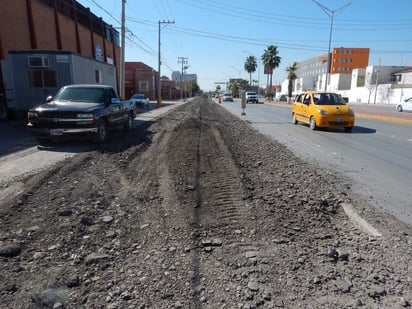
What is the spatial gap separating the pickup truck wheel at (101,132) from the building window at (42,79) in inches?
266

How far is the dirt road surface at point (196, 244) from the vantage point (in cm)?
259

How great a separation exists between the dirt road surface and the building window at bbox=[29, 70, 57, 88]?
10565 millimetres

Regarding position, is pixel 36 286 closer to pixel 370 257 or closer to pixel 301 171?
pixel 370 257

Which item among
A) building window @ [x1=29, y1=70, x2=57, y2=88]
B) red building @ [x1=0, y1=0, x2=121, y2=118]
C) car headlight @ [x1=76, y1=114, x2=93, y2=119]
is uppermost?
red building @ [x1=0, y1=0, x2=121, y2=118]

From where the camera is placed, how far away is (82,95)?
33.7ft

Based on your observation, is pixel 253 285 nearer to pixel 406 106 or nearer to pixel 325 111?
pixel 325 111

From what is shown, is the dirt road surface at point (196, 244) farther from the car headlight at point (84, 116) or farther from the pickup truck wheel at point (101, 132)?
the pickup truck wheel at point (101, 132)

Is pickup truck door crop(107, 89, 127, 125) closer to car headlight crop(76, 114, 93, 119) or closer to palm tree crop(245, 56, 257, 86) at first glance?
car headlight crop(76, 114, 93, 119)

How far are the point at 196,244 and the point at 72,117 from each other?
7.09 m

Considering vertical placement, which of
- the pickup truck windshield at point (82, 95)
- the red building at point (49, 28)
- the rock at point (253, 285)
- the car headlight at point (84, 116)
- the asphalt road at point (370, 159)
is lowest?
the asphalt road at point (370, 159)

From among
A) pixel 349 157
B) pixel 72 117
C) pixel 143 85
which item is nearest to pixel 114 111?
pixel 72 117

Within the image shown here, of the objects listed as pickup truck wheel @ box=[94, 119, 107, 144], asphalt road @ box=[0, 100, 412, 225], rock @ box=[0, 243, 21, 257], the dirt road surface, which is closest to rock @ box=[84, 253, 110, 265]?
the dirt road surface

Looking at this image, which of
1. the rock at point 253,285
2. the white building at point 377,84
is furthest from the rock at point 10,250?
the white building at point 377,84

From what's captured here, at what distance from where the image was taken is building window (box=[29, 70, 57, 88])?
1462cm
